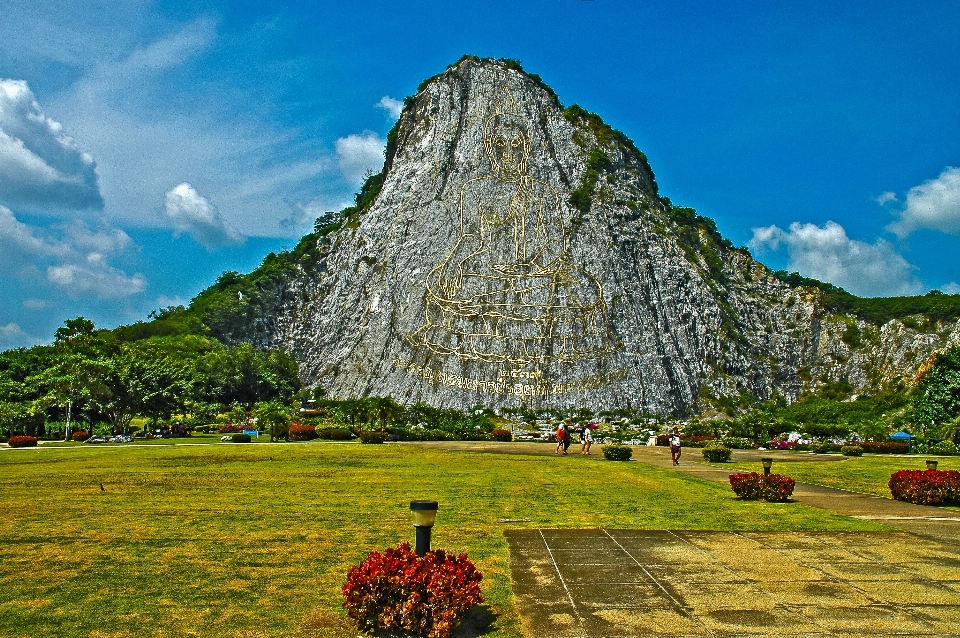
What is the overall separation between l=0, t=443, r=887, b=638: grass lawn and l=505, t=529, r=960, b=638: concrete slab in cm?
72

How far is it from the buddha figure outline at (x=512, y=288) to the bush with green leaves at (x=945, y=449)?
4494cm

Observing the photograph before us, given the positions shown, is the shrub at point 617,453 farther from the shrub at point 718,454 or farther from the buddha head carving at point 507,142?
the buddha head carving at point 507,142

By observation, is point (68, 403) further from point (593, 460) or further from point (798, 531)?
point (798, 531)

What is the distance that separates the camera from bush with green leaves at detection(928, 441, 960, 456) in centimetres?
A: 3794

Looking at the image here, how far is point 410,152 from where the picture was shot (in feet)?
331

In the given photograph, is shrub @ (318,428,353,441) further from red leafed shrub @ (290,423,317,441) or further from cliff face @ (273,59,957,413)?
cliff face @ (273,59,957,413)

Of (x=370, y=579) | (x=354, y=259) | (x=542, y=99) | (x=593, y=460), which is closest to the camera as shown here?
(x=370, y=579)

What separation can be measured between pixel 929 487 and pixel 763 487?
4.04 m

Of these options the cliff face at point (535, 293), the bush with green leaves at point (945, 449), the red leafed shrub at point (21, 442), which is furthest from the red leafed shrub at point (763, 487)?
the cliff face at point (535, 293)

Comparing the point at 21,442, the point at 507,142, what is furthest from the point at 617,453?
the point at 507,142

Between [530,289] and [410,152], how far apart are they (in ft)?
99.5

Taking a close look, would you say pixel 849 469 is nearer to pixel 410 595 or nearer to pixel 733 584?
pixel 733 584

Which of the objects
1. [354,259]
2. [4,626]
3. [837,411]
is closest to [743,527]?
[4,626]

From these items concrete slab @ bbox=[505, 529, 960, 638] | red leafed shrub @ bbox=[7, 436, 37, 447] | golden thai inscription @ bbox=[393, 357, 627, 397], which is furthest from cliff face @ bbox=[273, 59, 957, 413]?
concrete slab @ bbox=[505, 529, 960, 638]
